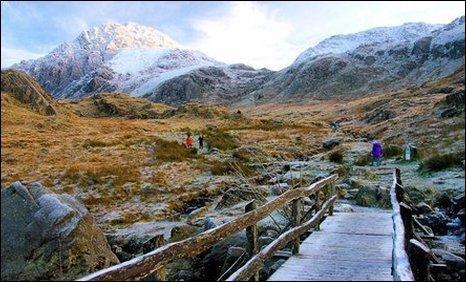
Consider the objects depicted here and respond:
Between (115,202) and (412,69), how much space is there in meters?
176

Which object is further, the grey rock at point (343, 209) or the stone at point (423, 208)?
the grey rock at point (343, 209)

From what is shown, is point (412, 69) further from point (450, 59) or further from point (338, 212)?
point (338, 212)

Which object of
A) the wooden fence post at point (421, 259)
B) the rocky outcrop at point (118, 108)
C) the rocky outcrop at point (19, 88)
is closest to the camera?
the rocky outcrop at point (19, 88)

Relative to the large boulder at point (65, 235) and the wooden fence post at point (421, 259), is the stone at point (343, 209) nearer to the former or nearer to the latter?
the large boulder at point (65, 235)

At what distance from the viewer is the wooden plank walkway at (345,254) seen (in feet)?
23.2

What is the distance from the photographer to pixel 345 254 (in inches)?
335

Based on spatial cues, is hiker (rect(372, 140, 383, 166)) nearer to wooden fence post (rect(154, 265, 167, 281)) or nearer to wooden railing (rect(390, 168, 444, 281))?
wooden railing (rect(390, 168, 444, 281))

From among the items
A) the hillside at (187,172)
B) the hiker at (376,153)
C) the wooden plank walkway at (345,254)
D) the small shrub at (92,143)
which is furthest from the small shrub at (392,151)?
the small shrub at (92,143)

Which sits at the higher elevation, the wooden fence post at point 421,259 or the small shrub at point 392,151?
the small shrub at point 392,151

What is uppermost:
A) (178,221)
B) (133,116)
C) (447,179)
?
(133,116)

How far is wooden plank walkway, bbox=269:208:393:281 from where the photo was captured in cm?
706

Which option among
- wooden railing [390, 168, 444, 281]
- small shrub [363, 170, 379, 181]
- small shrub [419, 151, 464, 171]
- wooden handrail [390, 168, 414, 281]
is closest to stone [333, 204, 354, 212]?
small shrub [419, 151, 464, 171]

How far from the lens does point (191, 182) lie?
25.4 metres

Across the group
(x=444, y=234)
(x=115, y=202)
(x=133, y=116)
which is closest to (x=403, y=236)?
(x=444, y=234)
